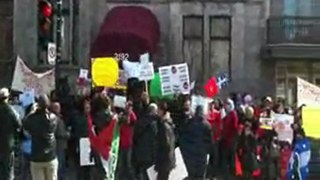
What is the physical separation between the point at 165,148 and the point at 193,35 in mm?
13152

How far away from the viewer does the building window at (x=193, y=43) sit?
99.4ft

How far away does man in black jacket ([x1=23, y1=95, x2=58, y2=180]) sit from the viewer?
50.1 feet

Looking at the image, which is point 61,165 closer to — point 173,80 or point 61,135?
point 61,135

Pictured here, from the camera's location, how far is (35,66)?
→ 3000 centimetres

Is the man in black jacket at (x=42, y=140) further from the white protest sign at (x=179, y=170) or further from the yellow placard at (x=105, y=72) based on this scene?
the yellow placard at (x=105, y=72)

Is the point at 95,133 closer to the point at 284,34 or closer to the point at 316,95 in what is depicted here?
Result: the point at 316,95

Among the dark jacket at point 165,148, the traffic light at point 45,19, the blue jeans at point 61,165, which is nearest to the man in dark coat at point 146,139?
the dark jacket at point 165,148

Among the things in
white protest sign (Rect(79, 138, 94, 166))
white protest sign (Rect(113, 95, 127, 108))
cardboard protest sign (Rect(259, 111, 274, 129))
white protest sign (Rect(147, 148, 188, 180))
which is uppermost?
white protest sign (Rect(113, 95, 127, 108))

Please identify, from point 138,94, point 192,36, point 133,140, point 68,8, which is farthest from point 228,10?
point 133,140

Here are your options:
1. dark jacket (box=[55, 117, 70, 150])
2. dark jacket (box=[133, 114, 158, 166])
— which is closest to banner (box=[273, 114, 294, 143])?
dark jacket (box=[133, 114, 158, 166])

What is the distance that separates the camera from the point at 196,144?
17906 mm

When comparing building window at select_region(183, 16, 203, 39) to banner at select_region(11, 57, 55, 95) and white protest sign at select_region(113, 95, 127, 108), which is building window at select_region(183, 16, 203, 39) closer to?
banner at select_region(11, 57, 55, 95)

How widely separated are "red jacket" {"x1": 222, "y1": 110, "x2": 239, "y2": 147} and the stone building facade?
943 cm

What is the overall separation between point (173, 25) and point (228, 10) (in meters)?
1.76
